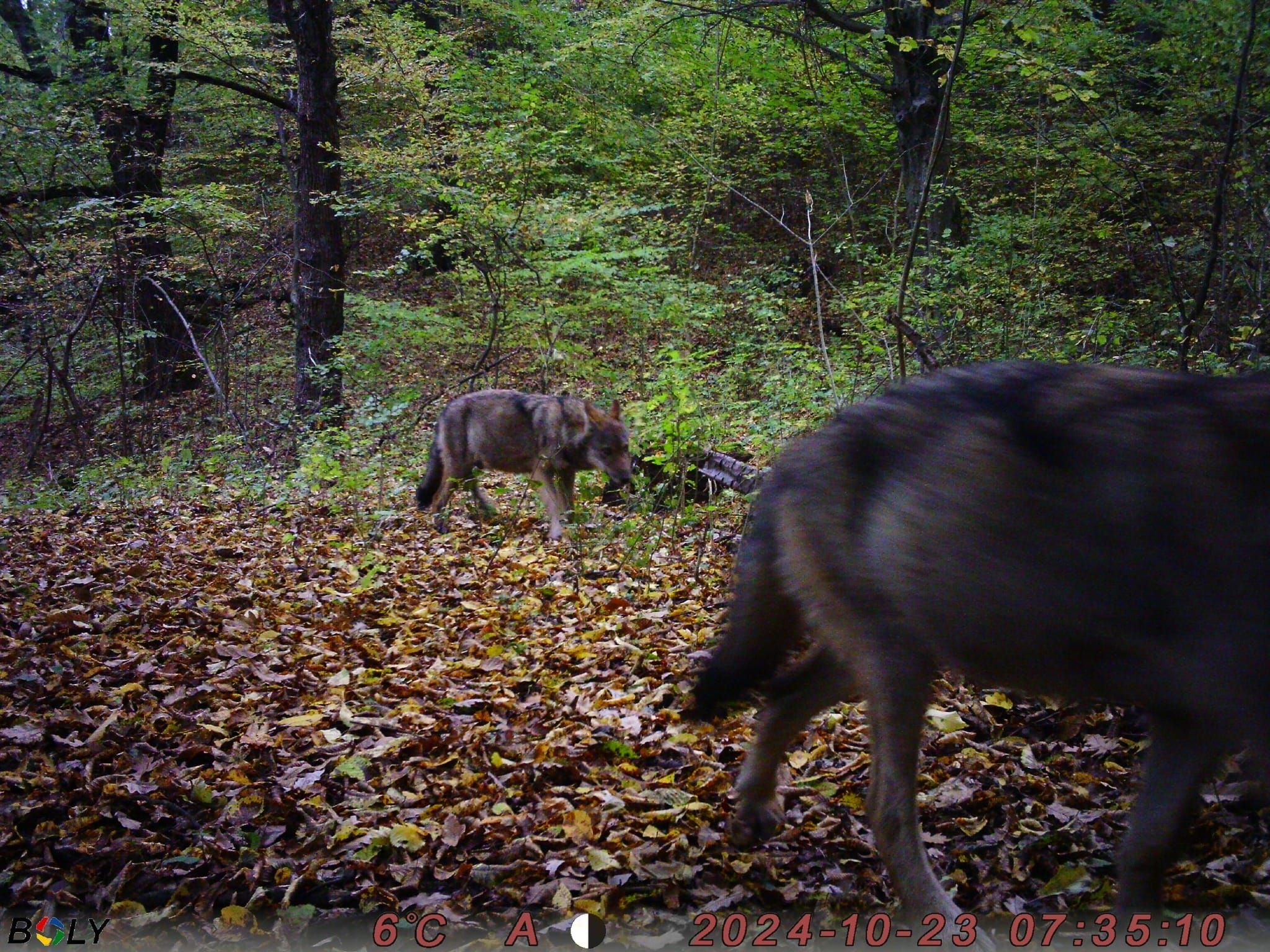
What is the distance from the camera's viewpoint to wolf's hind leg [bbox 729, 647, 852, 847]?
3.57 meters

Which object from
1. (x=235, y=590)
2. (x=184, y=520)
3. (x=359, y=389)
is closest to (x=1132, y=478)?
(x=235, y=590)

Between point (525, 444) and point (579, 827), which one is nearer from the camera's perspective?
point (579, 827)

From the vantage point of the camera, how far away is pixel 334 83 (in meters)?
15.1

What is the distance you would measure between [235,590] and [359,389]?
11053mm

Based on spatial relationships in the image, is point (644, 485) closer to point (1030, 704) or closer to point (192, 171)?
point (1030, 704)

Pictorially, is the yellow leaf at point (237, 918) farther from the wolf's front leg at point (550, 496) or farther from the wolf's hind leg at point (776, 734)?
the wolf's front leg at point (550, 496)

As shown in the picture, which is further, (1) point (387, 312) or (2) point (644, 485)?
(1) point (387, 312)

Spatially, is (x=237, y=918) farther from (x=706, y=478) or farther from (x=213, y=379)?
(x=213, y=379)

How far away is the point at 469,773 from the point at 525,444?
6.64 meters

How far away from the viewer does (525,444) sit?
10.7 metres

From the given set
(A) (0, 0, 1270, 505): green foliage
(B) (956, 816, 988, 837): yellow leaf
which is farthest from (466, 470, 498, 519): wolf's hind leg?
(B) (956, 816, 988, 837): yellow leaf

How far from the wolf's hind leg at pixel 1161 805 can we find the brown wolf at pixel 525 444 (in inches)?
288

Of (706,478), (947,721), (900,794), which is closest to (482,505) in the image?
(706,478)

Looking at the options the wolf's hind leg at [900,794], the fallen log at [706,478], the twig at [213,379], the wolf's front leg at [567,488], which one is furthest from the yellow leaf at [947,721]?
the twig at [213,379]
